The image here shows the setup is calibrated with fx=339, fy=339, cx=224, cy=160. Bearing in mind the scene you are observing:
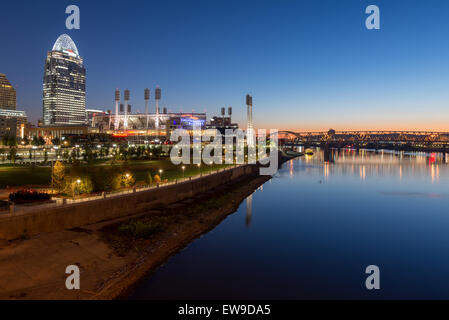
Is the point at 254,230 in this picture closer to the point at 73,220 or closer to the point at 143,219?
the point at 143,219

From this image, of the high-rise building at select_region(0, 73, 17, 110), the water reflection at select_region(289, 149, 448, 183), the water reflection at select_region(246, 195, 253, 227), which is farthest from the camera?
the high-rise building at select_region(0, 73, 17, 110)

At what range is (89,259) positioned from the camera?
1650cm

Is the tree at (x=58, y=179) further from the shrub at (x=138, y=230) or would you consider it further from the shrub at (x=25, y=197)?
the shrub at (x=138, y=230)

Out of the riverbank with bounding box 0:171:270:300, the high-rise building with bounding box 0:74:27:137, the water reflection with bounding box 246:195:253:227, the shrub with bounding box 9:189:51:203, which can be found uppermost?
the high-rise building with bounding box 0:74:27:137

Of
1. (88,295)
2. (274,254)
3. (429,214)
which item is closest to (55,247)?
(88,295)

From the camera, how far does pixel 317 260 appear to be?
20.5 metres

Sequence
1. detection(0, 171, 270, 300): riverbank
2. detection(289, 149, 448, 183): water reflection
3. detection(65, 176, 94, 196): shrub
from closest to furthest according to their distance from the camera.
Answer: detection(0, 171, 270, 300): riverbank
detection(65, 176, 94, 196): shrub
detection(289, 149, 448, 183): water reflection

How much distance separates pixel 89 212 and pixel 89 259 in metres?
5.67

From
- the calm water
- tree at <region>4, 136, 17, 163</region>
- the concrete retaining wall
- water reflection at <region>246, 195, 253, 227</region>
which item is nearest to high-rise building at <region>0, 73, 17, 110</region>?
tree at <region>4, 136, 17, 163</region>

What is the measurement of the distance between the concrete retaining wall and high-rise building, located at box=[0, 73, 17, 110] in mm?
175729

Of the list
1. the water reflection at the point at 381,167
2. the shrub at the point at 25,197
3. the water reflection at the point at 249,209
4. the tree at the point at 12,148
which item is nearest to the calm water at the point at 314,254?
the water reflection at the point at 249,209

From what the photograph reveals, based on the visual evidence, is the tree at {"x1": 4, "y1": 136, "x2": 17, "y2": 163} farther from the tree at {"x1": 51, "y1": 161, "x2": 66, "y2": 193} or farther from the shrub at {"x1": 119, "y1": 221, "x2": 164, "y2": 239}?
the shrub at {"x1": 119, "y1": 221, "x2": 164, "y2": 239}

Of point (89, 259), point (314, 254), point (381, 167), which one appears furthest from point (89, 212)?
point (381, 167)

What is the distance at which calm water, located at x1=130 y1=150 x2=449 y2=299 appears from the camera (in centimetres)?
1639
